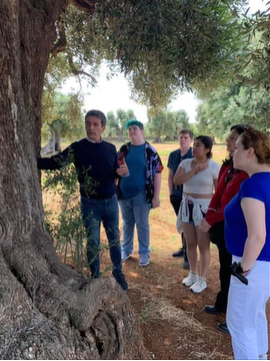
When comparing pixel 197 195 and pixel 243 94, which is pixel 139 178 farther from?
pixel 243 94

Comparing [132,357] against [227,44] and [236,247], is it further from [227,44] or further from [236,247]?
[227,44]

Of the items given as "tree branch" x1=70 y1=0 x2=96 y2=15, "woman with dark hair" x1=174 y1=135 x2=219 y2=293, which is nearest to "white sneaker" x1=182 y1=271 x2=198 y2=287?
"woman with dark hair" x1=174 y1=135 x2=219 y2=293

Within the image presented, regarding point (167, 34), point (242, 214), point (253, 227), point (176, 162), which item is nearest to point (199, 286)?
point (176, 162)

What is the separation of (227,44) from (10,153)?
129 inches

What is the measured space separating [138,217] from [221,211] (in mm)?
2211

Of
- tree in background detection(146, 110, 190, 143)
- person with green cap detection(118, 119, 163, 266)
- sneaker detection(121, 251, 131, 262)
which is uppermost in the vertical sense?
tree in background detection(146, 110, 190, 143)

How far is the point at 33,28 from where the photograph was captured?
3203 millimetres

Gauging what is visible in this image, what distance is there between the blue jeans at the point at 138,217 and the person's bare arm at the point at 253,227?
3227mm

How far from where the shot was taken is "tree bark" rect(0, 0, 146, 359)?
2.15 meters

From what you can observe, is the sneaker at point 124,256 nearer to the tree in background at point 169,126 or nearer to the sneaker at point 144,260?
the sneaker at point 144,260

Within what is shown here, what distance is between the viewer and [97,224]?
162 inches

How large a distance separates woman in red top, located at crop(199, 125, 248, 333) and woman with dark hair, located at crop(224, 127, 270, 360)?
2.89 feet

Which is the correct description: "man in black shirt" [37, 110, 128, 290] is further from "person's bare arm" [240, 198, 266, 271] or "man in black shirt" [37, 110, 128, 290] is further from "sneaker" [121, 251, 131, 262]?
"person's bare arm" [240, 198, 266, 271]

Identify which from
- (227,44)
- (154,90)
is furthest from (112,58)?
(227,44)
